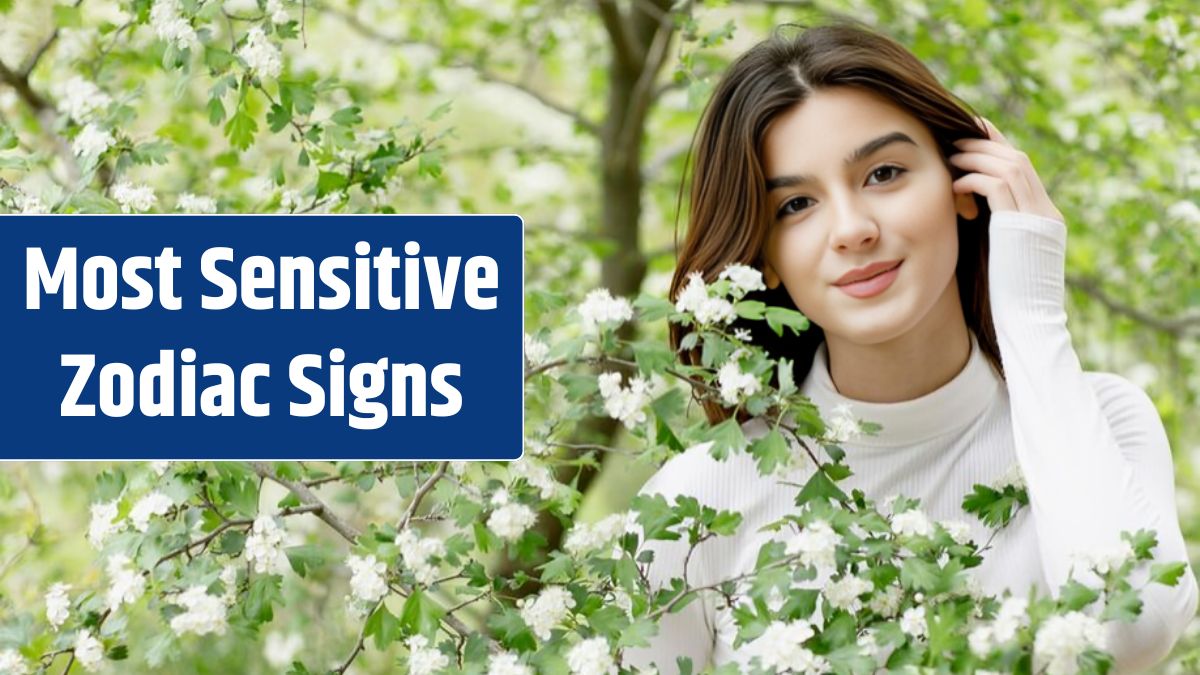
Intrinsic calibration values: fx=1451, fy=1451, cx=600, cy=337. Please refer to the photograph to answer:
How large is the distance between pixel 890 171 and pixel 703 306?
1.54 ft

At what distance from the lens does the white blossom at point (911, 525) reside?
1.44 m

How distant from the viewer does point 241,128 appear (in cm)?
189

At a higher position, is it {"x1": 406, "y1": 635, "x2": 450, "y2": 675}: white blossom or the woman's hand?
the woman's hand

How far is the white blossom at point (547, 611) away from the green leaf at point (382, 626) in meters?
0.13

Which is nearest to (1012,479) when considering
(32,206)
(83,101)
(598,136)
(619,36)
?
(32,206)

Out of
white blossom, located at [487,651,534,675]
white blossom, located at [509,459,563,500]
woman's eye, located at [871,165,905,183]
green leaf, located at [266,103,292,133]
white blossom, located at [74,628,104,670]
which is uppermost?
green leaf, located at [266,103,292,133]

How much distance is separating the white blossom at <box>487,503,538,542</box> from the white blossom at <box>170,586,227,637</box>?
30cm

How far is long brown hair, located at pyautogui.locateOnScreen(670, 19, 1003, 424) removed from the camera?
1.79 meters

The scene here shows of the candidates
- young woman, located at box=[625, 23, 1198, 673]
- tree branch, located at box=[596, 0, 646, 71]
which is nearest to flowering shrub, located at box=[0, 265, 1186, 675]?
young woman, located at box=[625, 23, 1198, 673]

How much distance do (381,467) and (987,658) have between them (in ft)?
2.54

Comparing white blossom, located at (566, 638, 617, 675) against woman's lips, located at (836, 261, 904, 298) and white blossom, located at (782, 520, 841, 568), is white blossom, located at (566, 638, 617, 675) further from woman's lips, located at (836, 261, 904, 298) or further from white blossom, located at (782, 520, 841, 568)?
woman's lips, located at (836, 261, 904, 298)

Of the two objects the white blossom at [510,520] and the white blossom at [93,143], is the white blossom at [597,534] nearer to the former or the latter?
the white blossom at [510,520]

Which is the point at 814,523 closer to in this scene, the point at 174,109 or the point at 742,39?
the point at 174,109

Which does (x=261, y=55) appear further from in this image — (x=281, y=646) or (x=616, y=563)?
(x=281, y=646)
